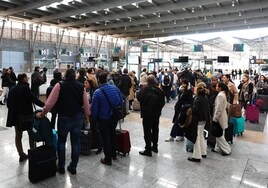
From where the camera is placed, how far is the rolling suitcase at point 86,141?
167 inches

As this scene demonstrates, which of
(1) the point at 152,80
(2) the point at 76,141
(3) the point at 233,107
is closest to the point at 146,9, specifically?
(3) the point at 233,107

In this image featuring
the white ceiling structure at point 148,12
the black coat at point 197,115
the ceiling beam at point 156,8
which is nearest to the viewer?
the black coat at point 197,115

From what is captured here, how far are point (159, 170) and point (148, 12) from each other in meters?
11.8

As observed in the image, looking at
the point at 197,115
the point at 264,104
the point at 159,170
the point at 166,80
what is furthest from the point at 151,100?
the point at 264,104

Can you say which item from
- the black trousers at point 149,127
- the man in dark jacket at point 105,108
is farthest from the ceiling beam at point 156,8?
the man in dark jacket at point 105,108

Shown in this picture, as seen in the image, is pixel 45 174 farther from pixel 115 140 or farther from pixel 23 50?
pixel 23 50

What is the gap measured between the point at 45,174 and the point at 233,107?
4.31 m

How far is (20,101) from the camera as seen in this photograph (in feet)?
12.4

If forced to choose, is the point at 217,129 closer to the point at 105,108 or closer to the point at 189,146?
the point at 189,146

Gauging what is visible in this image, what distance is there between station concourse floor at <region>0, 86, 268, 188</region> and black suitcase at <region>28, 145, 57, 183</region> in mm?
85

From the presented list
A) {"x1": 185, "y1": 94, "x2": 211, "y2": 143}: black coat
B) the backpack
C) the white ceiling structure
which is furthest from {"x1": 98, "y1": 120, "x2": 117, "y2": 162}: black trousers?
the white ceiling structure

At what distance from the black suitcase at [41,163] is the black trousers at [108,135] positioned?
30.1 inches

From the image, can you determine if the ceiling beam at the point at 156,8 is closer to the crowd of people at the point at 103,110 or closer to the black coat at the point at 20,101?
the crowd of people at the point at 103,110

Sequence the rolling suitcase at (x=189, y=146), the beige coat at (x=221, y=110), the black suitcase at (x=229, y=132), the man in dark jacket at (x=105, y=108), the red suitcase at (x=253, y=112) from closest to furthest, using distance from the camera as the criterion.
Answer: the man in dark jacket at (x=105, y=108), the beige coat at (x=221, y=110), the rolling suitcase at (x=189, y=146), the black suitcase at (x=229, y=132), the red suitcase at (x=253, y=112)
